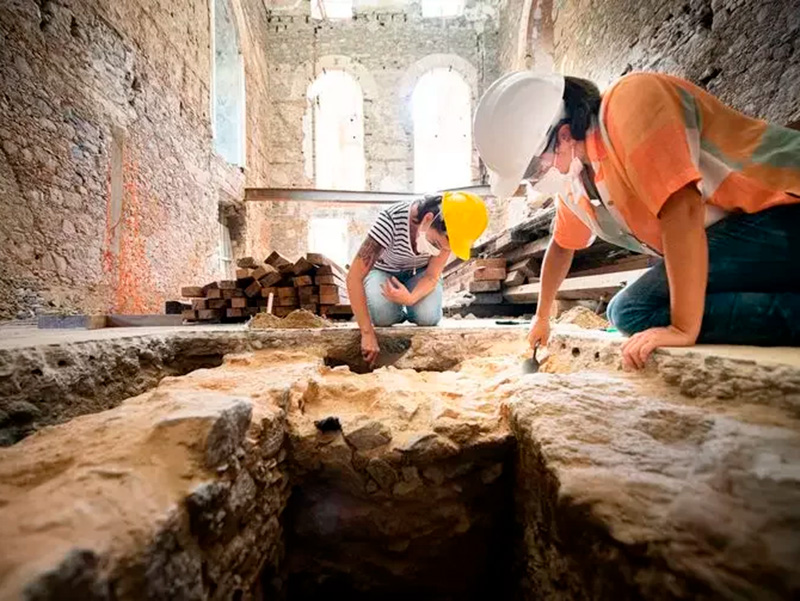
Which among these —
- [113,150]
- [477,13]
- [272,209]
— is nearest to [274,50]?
[272,209]

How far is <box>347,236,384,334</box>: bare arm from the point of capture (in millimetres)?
2469

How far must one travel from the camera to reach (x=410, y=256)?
2.94 metres

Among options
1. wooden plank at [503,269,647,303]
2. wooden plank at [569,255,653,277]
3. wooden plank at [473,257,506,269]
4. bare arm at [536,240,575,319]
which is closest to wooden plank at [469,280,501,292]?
wooden plank at [473,257,506,269]

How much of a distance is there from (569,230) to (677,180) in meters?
0.88

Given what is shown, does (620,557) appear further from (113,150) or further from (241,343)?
(113,150)

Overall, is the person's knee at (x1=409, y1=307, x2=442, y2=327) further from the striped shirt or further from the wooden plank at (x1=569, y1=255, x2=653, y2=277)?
the wooden plank at (x1=569, y1=255, x2=653, y2=277)

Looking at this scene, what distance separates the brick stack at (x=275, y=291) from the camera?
3764 millimetres

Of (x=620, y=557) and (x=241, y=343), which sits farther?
(x=241, y=343)

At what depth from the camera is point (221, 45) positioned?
7754 millimetres

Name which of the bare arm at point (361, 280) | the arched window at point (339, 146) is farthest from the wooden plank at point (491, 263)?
the arched window at point (339, 146)

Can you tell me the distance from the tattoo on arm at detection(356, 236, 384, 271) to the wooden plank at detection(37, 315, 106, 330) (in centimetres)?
244

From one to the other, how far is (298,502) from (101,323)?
289 cm

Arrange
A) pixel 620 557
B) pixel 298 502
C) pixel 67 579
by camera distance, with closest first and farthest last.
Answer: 1. pixel 67 579
2. pixel 620 557
3. pixel 298 502

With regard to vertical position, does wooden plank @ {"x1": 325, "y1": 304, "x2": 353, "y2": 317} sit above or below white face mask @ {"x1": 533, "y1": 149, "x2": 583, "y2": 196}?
below
